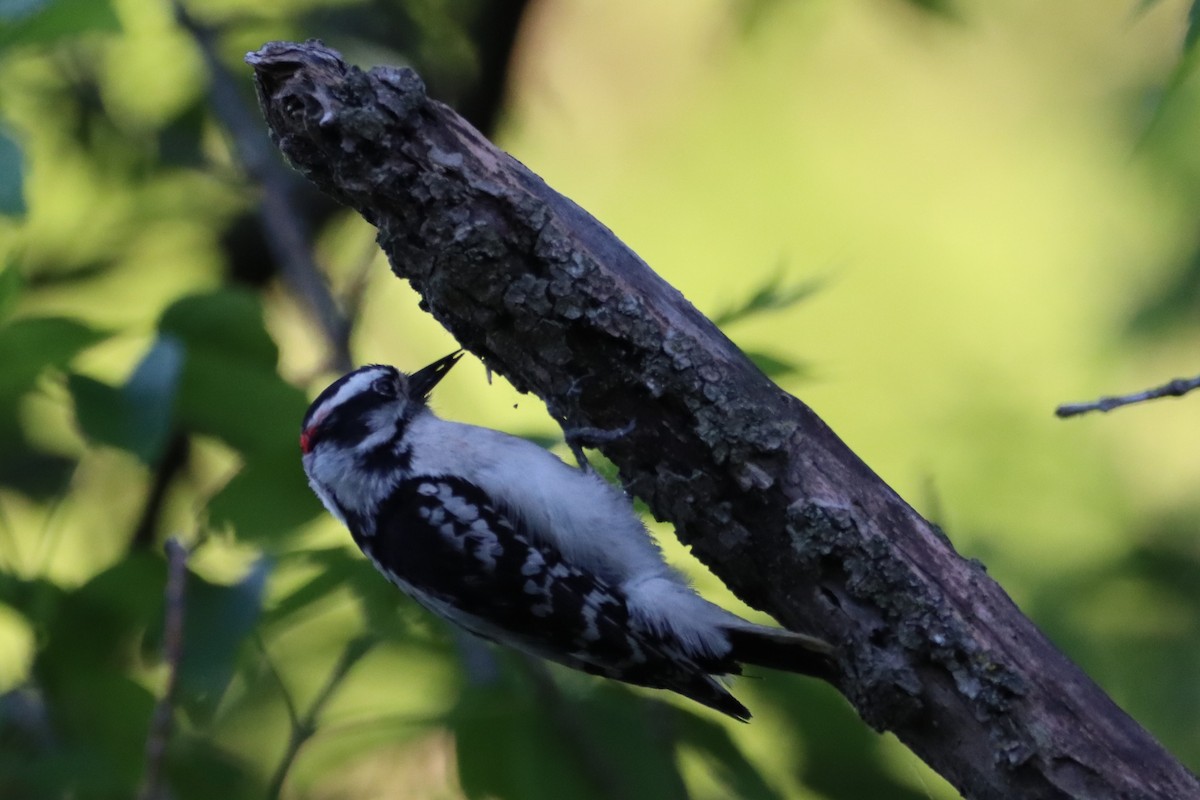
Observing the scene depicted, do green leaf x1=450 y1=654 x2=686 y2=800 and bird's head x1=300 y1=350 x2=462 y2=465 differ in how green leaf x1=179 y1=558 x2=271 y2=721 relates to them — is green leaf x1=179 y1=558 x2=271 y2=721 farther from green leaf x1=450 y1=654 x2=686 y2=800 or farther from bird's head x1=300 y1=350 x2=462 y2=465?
green leaf x1=450 y1=654 x2=686 y2=800

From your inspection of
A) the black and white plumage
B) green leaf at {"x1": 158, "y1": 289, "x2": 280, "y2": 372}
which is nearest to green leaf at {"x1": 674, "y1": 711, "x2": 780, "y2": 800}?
the black and white plumage

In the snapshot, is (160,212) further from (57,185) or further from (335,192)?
(335,192)

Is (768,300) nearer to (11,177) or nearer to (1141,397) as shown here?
(1141,397)

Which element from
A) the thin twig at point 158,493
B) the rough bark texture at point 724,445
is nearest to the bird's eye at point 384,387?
the rough bark texture at point 724,445

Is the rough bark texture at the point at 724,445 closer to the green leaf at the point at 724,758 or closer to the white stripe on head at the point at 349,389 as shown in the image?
the green leaf at the point at 724,758

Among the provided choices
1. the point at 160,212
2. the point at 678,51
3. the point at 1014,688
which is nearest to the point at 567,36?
the point at 678,51

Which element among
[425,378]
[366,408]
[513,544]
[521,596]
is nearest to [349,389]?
[366,408]
